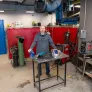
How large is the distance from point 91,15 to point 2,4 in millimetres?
5915

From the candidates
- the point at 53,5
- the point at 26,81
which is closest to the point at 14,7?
the point at 53,5

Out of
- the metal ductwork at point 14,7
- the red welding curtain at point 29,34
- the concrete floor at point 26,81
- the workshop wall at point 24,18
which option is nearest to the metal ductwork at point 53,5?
the red welding curtain at point 29,34

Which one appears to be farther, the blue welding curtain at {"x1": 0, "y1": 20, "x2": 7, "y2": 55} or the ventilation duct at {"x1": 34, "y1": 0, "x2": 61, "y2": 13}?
the blue welding curtain at {"x1": 0, "y1": 20, "x2": 7, "y2": 55}

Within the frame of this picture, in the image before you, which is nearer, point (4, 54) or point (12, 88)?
point (12, 88)

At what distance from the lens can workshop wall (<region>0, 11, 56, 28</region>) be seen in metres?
8.43

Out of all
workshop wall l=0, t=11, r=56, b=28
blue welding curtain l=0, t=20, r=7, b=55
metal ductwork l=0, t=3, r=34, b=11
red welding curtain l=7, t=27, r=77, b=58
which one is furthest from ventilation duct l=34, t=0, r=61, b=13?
workshop wall l=0, t=11, r=56, b=28

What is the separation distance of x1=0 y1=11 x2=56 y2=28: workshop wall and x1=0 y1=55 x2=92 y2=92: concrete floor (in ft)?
17.7

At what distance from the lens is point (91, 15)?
128 inches

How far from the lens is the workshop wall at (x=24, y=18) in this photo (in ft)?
27.7

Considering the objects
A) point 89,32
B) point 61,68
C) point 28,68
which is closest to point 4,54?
point 28,68

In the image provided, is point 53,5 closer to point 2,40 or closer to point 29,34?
point 29,34

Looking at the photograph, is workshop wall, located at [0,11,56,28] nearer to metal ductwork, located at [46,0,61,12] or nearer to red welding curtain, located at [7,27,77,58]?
Result: red welding curtain, located at [7,27,77,58]

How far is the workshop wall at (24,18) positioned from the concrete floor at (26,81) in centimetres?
540

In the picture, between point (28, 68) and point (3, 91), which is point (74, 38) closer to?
point (28, 68)
